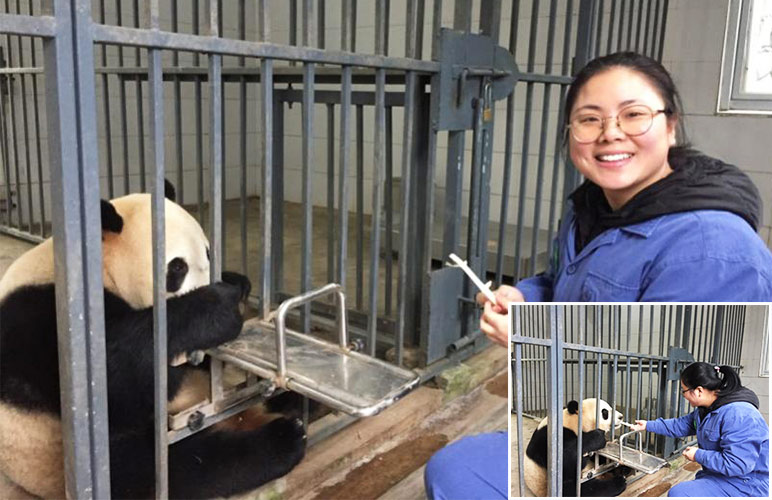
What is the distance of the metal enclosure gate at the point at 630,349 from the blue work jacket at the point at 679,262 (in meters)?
0.19

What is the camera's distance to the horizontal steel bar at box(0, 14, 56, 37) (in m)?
1.09

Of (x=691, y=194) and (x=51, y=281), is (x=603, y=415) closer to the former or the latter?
(x=691, y=194)

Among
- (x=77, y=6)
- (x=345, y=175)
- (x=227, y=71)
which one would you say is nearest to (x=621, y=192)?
(x=345, y=175)

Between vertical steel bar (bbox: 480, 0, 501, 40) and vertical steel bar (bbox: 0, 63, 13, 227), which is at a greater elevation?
vertical steel bar (bbox: 480, 0, 501, 40)

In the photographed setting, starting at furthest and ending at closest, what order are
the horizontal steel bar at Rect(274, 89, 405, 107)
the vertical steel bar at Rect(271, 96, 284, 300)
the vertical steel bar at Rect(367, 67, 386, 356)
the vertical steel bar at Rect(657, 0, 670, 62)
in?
the vertical steel bar at Rect(657, 0, 670, 62) → the vertical steel bar at Rect(271, 96, 284, 300) → the horizontal steel bar at Rect(274, 89, 405, 107) → the vertical steel bar at Rect(367, 67, 386, 356)

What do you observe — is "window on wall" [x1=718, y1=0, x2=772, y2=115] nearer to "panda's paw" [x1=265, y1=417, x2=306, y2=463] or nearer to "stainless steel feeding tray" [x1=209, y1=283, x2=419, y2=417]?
"stainless steel feeding tray" [x1=209, y1=283, x2=419, y2=417]

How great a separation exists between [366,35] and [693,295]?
4.84 m

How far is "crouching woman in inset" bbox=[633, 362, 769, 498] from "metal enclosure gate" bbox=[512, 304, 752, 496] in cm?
2

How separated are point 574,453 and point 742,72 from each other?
3.17 meters

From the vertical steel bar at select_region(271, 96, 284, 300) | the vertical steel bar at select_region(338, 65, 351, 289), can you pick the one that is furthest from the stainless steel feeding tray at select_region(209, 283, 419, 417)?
the vertical steel bar at select_region(271, 96, 284, 300)

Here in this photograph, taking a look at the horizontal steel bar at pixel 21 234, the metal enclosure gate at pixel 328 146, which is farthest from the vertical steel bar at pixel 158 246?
the horizontal steel bar at pixel 21 234

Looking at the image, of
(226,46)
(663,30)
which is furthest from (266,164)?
(663,30)

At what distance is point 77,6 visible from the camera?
1176 millimetres

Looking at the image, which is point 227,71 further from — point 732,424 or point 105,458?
point 732,424
